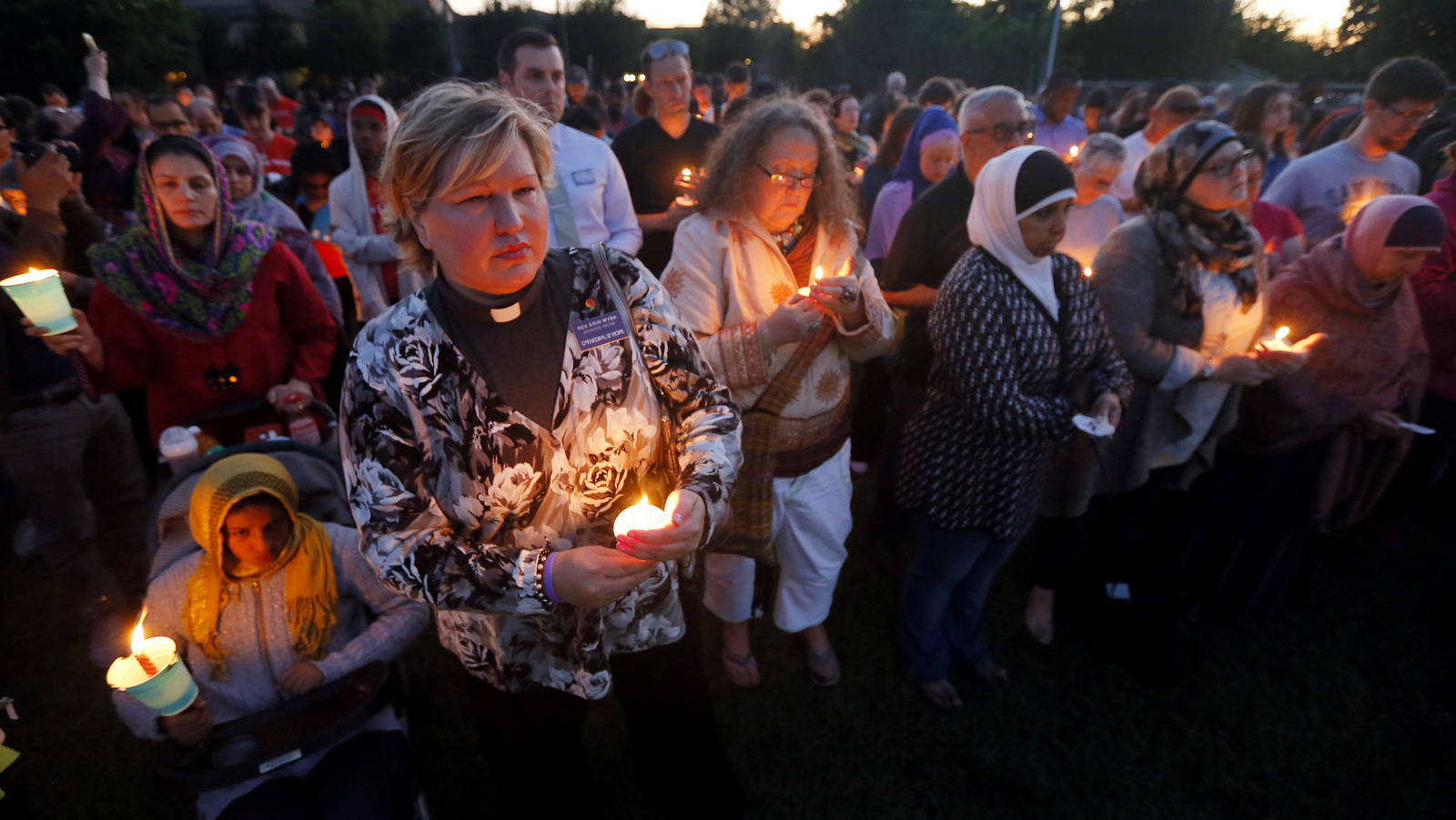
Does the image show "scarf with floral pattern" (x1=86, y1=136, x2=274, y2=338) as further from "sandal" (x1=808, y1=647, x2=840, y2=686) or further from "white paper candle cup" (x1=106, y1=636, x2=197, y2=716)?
"sandal" (x1=808, y1=647, x2=840, y2=686)

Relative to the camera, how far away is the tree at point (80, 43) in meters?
21.1

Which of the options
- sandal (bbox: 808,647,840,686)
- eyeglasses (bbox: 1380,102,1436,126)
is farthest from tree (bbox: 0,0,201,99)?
eyeglasses (bbox: 1380,102,1436,126)

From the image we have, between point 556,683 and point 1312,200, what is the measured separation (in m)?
5.09

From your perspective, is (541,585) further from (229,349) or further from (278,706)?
(229,349)

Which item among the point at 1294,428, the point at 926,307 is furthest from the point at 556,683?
the point at 1294,428

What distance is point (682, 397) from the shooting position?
5.40ft

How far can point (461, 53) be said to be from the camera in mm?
40344

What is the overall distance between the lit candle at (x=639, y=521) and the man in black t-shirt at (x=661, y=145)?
10.7ft

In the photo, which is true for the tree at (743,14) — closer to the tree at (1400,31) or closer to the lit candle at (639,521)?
the tree at (1400,31)

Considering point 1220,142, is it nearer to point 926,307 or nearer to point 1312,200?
point 926,307

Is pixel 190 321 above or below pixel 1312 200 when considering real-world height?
below

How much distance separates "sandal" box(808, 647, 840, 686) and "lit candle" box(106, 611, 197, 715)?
7.31 feet

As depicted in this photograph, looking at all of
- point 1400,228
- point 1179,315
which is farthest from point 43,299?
point 1400,228

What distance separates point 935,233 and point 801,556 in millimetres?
1720
